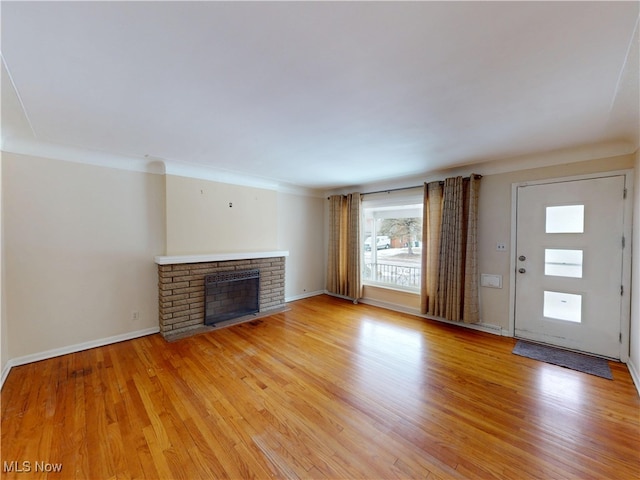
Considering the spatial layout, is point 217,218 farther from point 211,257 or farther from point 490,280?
point 490,280

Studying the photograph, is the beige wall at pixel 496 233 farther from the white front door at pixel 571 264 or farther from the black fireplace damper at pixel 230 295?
the black fireplace damper at pixel 230 295

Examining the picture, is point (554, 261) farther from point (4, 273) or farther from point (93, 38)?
point (4, 273)

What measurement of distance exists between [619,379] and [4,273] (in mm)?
6248

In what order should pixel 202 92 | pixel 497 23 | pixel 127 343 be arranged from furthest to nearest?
pixel 127 343 → pixel 202 92 → pixel 497 23

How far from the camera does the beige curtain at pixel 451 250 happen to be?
3.69 m

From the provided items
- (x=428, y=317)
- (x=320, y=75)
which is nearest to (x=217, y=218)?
(x=320, y=75)

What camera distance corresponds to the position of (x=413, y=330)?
3.77 meters

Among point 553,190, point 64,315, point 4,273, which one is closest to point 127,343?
point 64,315

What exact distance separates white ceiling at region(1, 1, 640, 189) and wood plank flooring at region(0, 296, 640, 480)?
7.81ft

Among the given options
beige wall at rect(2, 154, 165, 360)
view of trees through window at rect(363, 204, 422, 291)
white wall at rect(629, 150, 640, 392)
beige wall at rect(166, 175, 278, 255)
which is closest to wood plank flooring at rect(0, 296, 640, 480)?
white wall at rect(629, 150, 640, 392)

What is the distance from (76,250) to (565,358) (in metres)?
5.81

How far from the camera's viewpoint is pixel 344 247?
18.0 feet

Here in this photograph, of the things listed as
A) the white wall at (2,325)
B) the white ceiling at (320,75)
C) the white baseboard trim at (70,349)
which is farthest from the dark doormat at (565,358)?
the white wall at (2,325)

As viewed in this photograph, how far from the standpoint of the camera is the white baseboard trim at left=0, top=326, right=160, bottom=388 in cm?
270
